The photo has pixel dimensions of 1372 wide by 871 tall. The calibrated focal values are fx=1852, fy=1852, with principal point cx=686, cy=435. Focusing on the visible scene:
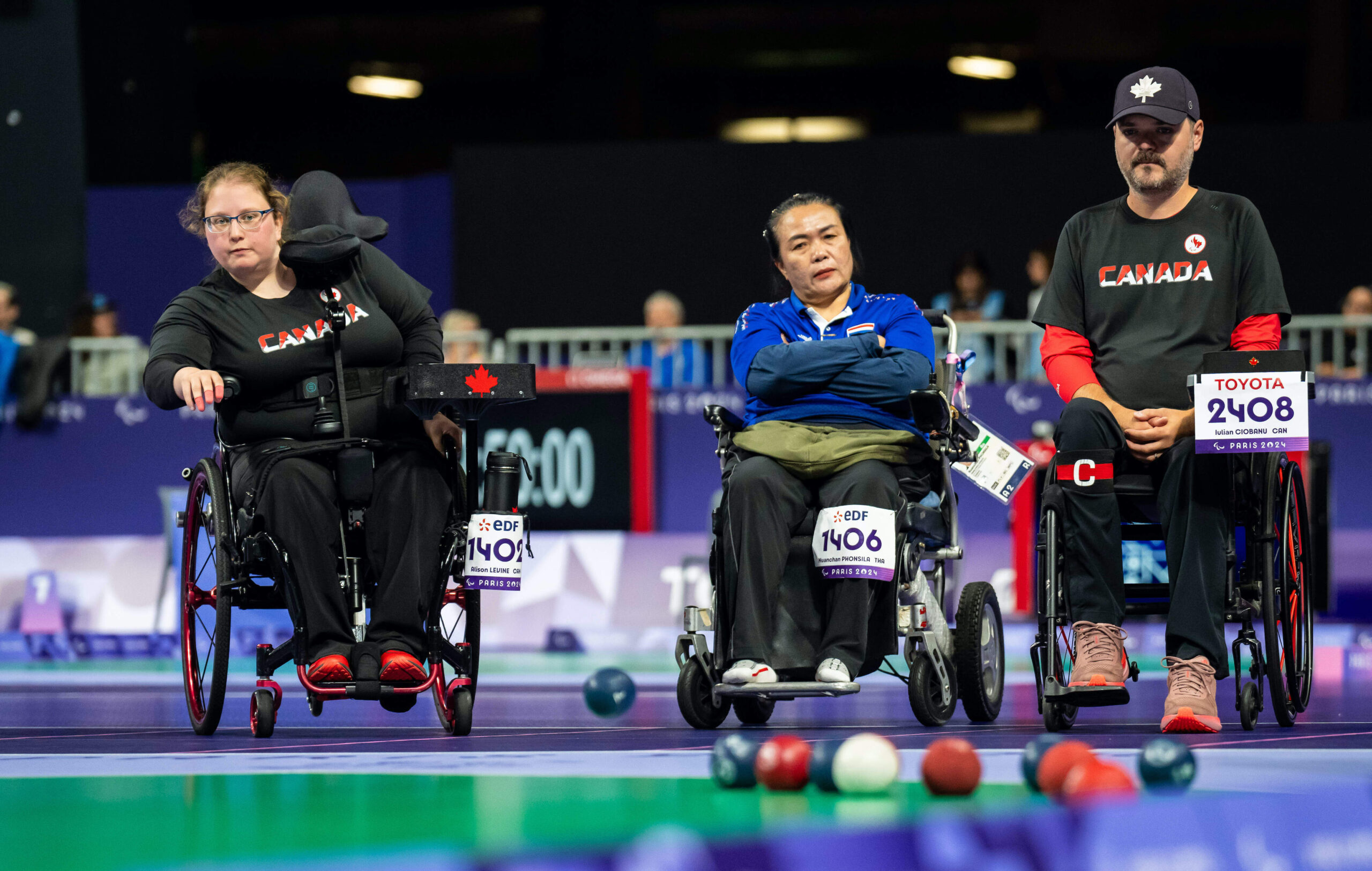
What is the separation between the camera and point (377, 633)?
3.87 m

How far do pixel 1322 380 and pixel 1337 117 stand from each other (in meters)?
5.84

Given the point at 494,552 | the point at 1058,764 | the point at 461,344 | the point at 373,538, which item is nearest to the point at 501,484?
the point at 494,552

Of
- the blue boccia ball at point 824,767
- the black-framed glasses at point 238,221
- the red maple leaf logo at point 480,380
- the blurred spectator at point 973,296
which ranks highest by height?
the blurred spectator at point 973,296

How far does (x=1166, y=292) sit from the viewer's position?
395 centimetres

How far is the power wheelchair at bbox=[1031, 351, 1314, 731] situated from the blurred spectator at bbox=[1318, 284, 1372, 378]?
5108mm

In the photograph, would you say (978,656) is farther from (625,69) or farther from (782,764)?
(625,69)

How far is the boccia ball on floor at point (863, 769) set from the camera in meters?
2.68

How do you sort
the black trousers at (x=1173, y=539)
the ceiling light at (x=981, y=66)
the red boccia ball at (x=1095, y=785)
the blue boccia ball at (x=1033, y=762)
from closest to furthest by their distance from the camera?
the red boccia ball at (x=1095, y=785) → the blue boccia ball at (x=1033, y=762) → the black trousers at (x=1173, y=539) → the ceiling light at (x=981, y=66)

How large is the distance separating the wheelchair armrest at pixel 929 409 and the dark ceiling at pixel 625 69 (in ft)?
33.2

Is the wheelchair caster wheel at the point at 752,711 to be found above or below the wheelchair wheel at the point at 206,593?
below

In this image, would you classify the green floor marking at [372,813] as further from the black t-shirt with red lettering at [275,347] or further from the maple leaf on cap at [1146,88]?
the maple leaf on cap at [1146,88]

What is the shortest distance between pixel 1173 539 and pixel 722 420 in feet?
3.23

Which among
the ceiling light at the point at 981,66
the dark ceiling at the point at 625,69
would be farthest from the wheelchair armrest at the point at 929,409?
the ceiling light at the point at 981,66

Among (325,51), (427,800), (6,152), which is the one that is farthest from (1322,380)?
(325,51)
